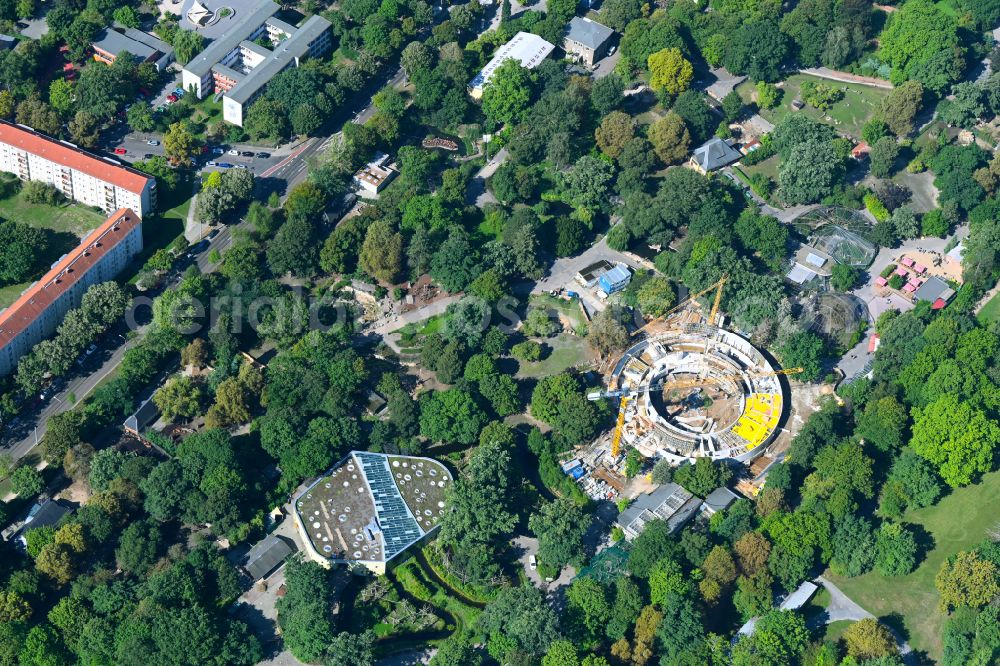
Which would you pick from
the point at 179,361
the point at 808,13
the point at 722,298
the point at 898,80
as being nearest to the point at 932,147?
the point at 898,80

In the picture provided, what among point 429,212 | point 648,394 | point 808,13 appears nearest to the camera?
point 648,394

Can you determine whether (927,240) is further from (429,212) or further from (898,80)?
(429,212)

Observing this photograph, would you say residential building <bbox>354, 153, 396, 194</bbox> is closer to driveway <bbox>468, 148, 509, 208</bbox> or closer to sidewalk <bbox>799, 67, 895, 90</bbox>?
driveway <bbox>468, 148, 509, 208</bbox>

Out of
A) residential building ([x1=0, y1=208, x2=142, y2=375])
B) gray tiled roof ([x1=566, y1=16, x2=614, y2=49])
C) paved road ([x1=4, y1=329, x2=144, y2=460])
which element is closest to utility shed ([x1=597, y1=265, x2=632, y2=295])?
gray tiled roof ([x1=566, y1=16, x2=614, y2=49])

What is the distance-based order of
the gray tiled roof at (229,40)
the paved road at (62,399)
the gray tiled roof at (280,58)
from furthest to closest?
1. the gray tiled roof at (229,40)
2. the gray tiled roof at (280,58)
3. the paved road at (62,399)

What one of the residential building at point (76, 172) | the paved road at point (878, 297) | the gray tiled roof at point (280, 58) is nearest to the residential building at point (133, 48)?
the gray tiled roof at point (280, 58)

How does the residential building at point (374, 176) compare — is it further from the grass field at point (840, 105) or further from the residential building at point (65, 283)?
the grass field at point (840, 105)
